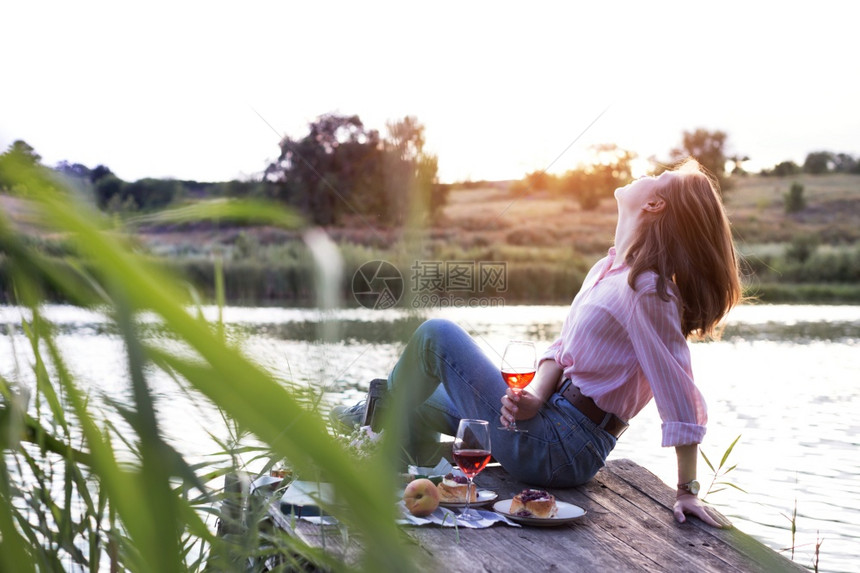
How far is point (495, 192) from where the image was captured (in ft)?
87.7

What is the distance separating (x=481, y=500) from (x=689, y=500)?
605 mm

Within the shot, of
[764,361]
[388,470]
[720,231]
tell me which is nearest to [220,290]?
[388,470]

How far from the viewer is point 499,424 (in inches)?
116

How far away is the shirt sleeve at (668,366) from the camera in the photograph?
252 cm

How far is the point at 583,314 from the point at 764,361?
11.4 metres

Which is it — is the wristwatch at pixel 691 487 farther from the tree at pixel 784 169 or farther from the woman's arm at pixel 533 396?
the tree at pixel 784 169

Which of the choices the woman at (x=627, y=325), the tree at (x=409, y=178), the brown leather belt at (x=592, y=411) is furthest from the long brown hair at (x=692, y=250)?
the tree at (x=409, y=178)

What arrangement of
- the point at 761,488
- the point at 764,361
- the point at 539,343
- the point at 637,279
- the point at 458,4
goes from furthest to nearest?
the point at 539,343, the point at 764,361, the point at 761,488, the point at 458,4, the point at 637,279

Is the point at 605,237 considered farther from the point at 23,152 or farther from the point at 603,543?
the point at 23,152

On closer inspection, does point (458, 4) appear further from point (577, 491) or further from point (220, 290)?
point (220, 290)

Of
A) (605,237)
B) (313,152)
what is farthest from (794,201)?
(313,152)

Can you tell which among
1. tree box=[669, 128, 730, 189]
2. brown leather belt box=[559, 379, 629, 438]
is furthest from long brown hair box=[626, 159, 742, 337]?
tree box=[669, 128, 730, 189]

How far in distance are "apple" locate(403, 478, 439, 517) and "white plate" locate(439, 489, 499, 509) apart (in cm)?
15

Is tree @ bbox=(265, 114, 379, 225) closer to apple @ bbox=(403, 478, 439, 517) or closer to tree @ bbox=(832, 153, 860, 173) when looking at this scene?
apple @ bbox=(403, 478, 439, 517)
